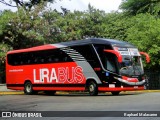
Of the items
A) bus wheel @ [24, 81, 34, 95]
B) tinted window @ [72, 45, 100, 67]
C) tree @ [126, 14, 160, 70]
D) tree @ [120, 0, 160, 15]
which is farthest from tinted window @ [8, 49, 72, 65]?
tree @ [120, 0, 160, 15]

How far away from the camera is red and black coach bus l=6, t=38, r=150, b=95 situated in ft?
76.9

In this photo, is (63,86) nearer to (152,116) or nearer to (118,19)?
(152,116)

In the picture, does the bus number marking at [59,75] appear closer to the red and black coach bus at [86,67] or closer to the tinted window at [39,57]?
the red and black coach bus at [86,67]

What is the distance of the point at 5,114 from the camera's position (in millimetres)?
13148

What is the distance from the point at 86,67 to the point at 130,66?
2600 millimetres

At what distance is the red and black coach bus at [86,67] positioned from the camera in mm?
23438

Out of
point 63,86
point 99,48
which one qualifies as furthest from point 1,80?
point 99,48

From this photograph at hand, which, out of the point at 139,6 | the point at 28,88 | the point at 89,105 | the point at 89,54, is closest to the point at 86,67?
the point at 89,54

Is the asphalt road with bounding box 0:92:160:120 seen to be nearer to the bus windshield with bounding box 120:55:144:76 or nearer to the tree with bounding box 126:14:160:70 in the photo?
the bus windshield with bounding box 120:55:144:76

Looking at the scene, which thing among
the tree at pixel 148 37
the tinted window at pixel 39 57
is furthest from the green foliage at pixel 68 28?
the tinted window at pixel 39 57

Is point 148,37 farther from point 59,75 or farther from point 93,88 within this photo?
point 93,88

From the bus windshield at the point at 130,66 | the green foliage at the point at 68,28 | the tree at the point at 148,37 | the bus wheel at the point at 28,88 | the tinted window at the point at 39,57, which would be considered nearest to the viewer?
the bus windshield at the point at 130,66

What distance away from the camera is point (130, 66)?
23734 millimetres

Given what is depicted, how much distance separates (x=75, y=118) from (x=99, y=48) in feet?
40.1
